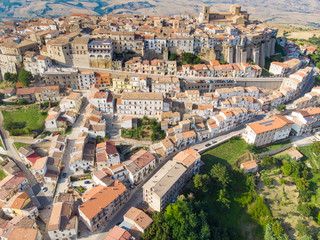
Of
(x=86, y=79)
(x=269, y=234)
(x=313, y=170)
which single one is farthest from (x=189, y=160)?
(x=86, y=79)

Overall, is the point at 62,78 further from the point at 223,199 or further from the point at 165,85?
the point at 223,199

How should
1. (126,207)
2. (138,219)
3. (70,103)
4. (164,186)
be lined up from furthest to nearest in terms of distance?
(70,103), (126,207), (164,186), (138,219)

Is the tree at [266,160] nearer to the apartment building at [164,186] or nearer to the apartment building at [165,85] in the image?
the apartment building at [164,186]

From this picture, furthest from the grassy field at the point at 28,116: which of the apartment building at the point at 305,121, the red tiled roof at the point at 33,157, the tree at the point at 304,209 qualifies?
the apartment building at the point at 305,121

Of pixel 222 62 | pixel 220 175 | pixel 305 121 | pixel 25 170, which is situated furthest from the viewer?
pixel 222 62

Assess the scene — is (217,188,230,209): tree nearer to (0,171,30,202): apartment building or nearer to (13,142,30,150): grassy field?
(0,171,30,202): apartment building

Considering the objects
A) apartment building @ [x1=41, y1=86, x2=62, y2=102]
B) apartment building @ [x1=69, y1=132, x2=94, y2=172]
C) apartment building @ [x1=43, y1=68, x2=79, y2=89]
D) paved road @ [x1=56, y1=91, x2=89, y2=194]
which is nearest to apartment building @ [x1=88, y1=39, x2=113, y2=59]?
apartment building @ [x1=43, y1=68, x2=79, y2=89]
